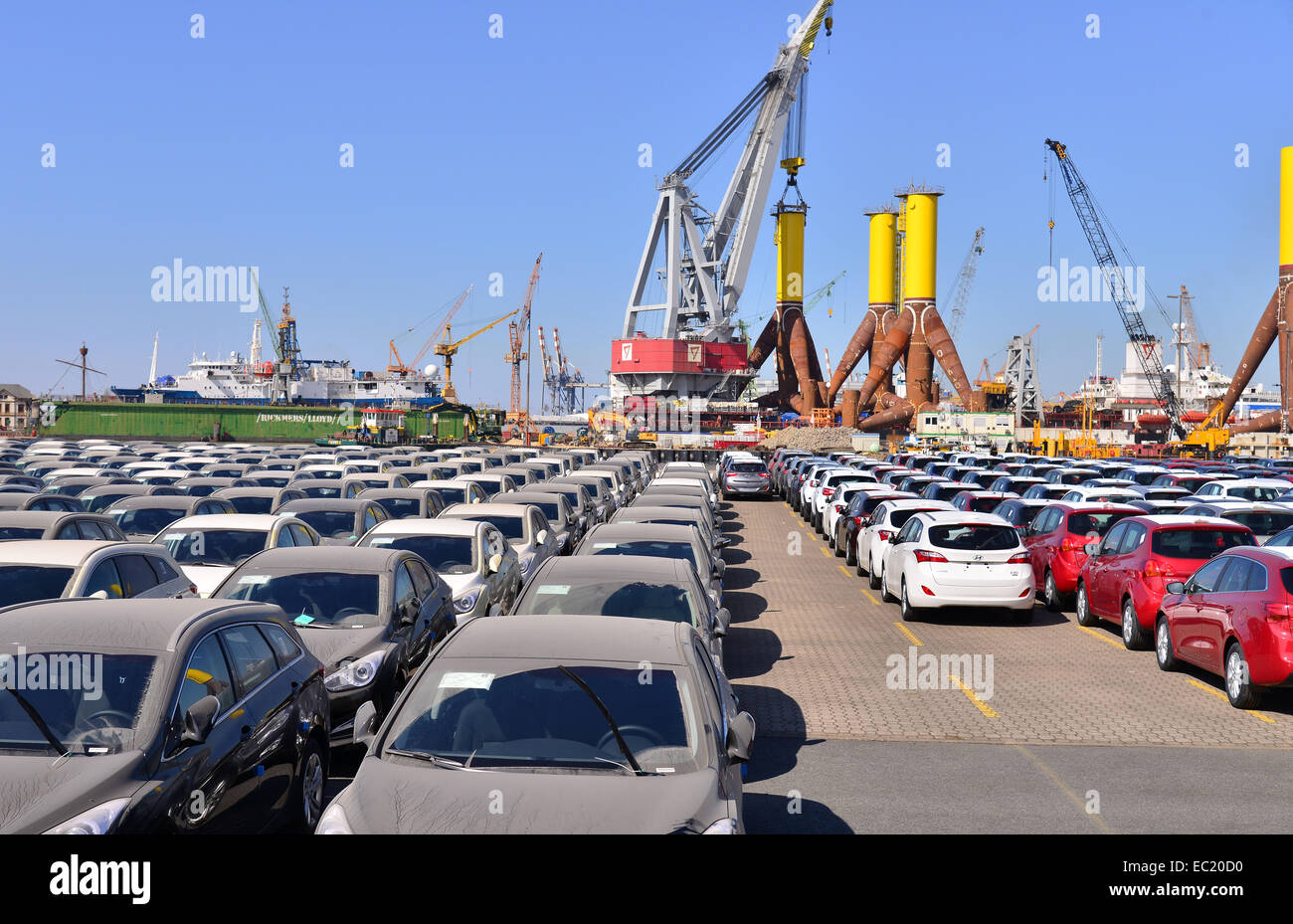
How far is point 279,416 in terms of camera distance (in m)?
95.1

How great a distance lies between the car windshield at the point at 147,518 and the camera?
50.9ft

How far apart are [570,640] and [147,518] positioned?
11828 millimetres

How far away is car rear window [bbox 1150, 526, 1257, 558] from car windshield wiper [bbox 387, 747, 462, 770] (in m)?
10.4

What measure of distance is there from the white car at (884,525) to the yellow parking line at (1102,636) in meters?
3.30

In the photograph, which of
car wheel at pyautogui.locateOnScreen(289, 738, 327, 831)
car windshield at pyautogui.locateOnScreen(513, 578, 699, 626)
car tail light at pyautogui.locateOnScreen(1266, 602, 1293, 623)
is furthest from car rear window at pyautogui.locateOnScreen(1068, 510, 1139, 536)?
car wheel at pyautogui.locateOnScreen(289, 738, 327, 831)

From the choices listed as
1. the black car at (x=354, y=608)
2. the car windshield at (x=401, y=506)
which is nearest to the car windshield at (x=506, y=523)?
the car windshield at (x=401, y=506)

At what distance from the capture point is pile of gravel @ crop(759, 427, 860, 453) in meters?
84.5

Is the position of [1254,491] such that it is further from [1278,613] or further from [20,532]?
[20,532]

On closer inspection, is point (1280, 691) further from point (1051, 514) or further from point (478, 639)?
point (478, 639)

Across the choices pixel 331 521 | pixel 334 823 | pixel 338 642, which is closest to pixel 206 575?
pixel 338 642

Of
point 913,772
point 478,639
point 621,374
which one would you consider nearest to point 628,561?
point 913,772

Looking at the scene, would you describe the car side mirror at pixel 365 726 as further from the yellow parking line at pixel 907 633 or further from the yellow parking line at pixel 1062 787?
the yellow parking line at pixel 907 633

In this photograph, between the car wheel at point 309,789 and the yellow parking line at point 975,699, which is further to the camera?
the yellow parking line at point 975,699
